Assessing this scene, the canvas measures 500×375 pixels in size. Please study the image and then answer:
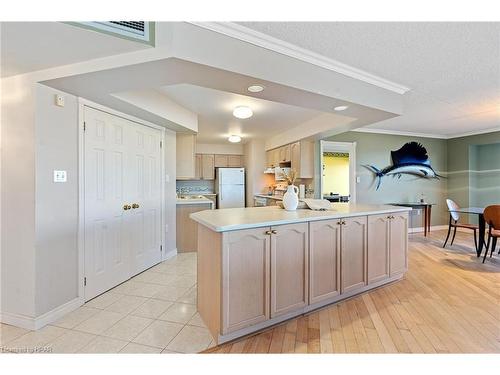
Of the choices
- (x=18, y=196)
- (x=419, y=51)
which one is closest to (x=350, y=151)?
(x=419, y=51)

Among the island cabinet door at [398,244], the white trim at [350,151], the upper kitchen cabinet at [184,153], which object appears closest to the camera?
the island cabinet door at [398,244]

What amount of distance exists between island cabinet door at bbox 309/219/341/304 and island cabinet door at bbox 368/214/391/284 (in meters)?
0.51

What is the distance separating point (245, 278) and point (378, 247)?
1695 millimetres

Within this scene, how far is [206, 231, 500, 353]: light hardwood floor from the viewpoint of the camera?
6.08ft

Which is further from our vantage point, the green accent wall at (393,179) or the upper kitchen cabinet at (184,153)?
the green accent wall at (393,179)

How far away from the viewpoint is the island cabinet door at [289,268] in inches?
81.0

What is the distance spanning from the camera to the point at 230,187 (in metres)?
7.05

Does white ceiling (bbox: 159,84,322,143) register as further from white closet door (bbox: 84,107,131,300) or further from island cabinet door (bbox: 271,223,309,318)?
island cabinet door (bbox: 271,223,309,318)

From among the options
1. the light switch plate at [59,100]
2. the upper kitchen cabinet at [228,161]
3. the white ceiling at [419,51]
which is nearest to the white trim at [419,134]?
the white ceiling at [419,51]

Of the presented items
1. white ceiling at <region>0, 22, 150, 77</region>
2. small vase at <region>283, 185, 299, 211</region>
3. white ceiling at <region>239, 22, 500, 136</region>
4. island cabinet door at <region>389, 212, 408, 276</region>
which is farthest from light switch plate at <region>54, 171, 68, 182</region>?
island cabinet door at <region>389, 212, 408, 276</region>

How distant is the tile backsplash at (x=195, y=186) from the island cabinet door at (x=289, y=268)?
18.1 feet

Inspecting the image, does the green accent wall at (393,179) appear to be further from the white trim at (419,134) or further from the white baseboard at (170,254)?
the white baseboard at (170,254)
